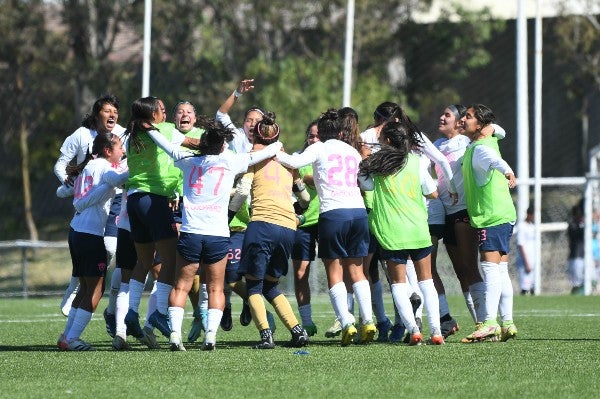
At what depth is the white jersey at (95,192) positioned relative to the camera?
1102 centimetres

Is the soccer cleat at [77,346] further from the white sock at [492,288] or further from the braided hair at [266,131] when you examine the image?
the white sock at [492,288]

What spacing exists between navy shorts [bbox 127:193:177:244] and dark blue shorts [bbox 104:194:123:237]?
1603mm

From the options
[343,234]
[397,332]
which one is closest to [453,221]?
[397,332]

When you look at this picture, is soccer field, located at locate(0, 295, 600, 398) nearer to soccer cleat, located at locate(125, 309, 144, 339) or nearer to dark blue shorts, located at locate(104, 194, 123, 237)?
soccer cleat, located at locate(125, 309, 144, 339)

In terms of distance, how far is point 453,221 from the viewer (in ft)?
40.1

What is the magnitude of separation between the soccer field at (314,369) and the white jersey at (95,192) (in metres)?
1.05

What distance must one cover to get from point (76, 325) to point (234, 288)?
1709 mm

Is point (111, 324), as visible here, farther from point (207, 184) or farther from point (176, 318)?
point (207, 184)

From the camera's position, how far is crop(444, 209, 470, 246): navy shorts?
39.6 feet

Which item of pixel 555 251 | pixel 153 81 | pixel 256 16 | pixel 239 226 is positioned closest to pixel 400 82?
pixel 256 16

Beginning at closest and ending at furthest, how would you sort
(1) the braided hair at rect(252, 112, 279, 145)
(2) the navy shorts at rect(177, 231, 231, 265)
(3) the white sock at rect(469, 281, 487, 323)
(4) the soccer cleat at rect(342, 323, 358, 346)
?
(2) the navy shorts at rect(177, 231, 231, 265) < (1) the braided hair at rect(252, 112, 279, 145) < (4) the soccer cleat at rect(342, 323, 358, 346) < (3) the white sock at rect(469, 281, 487, 323)

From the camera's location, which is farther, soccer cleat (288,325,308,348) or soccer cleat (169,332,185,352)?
soccer cleat (288,325,308,348)

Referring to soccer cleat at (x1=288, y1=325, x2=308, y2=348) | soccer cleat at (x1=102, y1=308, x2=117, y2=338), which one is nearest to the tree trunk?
soccer cleat at (x1=102, y1=308, x2=117, y2=338)

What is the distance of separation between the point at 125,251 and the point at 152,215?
3.28ft
